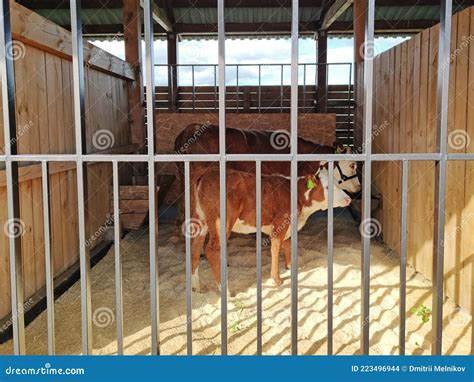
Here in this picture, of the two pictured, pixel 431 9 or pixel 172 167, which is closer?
pixel 172 167

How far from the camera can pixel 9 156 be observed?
2760 mm

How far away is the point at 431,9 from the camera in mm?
13336

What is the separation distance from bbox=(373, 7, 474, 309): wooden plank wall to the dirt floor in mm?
411

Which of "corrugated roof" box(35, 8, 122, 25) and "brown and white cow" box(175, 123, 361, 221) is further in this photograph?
"corrugated roof" box(35, 8, 122, 25)

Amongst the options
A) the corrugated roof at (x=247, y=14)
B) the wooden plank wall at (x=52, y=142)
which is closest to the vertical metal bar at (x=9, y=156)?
the wooden plank wall at (x=52, y=142)

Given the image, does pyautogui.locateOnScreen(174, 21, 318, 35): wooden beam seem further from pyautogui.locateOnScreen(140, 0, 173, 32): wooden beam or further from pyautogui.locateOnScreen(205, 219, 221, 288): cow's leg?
pyautogui.locateOnScreen(205, 219, 221, 288): cow's leg

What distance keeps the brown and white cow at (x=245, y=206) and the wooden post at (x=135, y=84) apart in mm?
3502

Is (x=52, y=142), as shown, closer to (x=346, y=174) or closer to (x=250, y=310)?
(x=250, y=310)

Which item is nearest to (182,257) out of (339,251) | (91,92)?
(339,251)

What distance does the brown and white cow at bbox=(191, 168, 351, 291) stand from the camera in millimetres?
5262

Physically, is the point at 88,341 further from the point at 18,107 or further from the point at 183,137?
the point at 183,137

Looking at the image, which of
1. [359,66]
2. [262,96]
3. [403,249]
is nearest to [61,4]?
[262,96]

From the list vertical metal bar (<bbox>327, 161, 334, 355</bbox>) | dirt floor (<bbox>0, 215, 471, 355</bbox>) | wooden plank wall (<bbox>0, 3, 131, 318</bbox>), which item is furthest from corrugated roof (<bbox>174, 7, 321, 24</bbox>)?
vertical metal bar (<bbox>327, 161, 334, 355</bbox>)

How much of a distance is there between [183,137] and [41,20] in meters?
2.30
